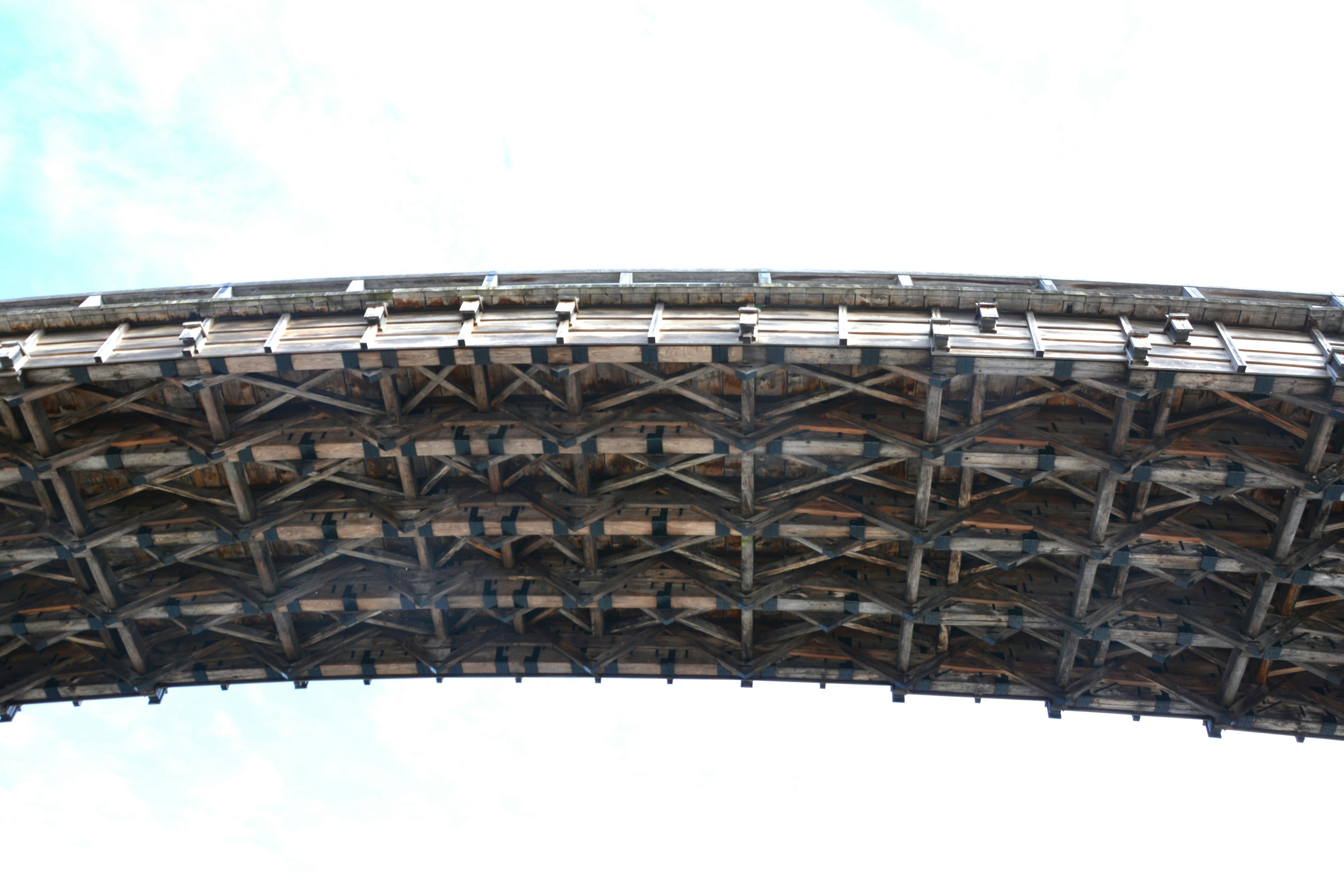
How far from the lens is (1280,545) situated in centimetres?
1681

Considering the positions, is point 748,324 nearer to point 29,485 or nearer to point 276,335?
point 276,335

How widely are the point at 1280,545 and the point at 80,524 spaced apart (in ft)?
73.3

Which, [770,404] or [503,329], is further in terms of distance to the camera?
[770,404]

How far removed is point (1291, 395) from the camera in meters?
15.3

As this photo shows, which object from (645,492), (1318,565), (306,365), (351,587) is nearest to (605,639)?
(645,492)

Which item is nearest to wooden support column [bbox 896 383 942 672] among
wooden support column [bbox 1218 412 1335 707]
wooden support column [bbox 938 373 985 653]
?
wooden support column [bbox 938 373 985 653]

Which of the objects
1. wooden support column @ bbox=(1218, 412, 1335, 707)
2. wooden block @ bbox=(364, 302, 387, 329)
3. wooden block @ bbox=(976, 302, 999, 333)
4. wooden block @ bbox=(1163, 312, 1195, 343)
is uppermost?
wooden block @ bbox=(364, 302, 387, 329)

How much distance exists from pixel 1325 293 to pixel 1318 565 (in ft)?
16.2

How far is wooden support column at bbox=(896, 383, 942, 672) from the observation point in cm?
1591

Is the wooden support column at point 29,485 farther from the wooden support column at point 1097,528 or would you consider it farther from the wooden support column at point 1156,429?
the wooden support column at point 1156,429

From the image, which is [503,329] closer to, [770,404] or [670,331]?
[670,331]

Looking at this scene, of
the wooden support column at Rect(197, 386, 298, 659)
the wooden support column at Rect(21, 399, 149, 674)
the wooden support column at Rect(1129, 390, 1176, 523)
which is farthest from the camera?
the wooden support column at Rect(197, 386, 298, 659)

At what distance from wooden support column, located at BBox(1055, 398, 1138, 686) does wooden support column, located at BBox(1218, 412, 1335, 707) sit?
108 inches

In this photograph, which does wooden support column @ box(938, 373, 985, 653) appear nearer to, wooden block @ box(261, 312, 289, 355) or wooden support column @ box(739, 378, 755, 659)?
wooden support column @ box(739, 378, 755, 659)
